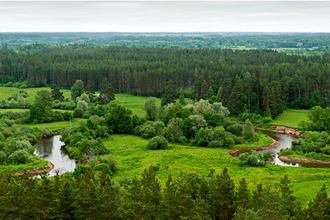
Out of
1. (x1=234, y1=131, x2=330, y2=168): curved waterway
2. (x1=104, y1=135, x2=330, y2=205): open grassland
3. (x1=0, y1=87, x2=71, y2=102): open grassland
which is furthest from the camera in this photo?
(x1=0, y1=87, x2=71, y2=102): open grassland

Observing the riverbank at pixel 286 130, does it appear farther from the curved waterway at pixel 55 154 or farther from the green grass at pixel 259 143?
the curved waterway at pixel 55 154

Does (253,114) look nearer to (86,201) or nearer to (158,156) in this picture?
(158,156)

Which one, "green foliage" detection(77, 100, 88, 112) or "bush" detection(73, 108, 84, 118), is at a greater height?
"green foliage" detection(77, 100, 88, 112)

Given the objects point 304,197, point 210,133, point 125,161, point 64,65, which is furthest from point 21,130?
point 64,65

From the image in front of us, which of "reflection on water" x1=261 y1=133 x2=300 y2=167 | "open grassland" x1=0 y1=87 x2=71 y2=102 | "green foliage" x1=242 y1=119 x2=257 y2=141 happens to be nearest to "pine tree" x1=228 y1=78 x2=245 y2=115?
"reflection on water" x1=261 y1=133 x2=300 y2=167

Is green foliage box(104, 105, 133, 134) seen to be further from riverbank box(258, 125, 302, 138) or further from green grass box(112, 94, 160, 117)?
riverbank box(258, 125, 302, 138)

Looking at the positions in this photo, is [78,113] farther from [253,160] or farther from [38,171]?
[253,160]

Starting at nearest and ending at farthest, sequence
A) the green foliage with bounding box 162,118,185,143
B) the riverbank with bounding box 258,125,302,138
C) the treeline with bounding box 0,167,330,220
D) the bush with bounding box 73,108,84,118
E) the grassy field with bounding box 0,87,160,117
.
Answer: the treeline with bounding box 0,167,330,220
the green foliage with bounding box 162,118,185,143
the riverbank with bounding box 258,125,302,138
the bush with bounding box 73,108,84,118
the grassy field with bounding box 0,87,160,117
